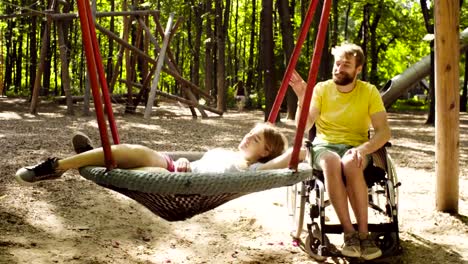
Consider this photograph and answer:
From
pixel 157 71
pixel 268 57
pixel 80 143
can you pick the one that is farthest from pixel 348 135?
pixel 157 71

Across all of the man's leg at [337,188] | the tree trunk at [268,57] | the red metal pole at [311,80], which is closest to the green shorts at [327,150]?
the man's leg at [337,188]

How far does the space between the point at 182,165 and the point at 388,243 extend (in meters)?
1.18

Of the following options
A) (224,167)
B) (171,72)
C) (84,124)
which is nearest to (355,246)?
(224,167)

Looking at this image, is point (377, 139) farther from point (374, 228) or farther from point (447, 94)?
Answer: point (447, 94)

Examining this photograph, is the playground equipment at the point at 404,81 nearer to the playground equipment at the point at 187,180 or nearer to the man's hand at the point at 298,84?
the man's hand at the point at 298,84

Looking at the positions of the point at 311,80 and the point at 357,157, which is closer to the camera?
the point at 311,80

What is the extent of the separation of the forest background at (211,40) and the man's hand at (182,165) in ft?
20.9

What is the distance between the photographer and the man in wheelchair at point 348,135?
2895mm

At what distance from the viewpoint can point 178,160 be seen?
297 cm

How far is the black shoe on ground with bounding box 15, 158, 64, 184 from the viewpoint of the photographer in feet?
8.38

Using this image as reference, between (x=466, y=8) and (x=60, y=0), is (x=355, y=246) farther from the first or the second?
(x=466, y=8)

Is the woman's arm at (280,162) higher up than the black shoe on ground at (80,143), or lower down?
lower down

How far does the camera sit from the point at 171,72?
1000 centimetres

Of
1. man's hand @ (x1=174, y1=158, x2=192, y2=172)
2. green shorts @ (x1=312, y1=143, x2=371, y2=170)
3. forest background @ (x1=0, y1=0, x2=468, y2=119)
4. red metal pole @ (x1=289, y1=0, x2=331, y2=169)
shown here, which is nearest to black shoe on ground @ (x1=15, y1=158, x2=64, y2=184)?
man's hand @ (x1=174, y1=158, x2=192, y2=172)
